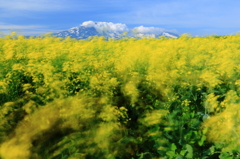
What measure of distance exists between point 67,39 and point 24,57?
14.5 feet

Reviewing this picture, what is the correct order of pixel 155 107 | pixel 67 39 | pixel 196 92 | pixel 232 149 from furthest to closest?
pixel 67 39, pixel 196 92, pixel 155 107, pixel 232 149

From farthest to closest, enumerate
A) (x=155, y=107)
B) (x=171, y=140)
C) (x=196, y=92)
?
(x=196, y=92) < (x=155, y=107) < (x=171, y=140)

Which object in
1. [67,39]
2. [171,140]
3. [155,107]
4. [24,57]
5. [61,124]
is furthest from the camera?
[67,39]

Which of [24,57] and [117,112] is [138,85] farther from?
[24,57]

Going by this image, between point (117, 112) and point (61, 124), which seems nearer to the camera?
point (117, 112)

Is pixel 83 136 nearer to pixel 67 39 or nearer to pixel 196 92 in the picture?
pixel 196 92

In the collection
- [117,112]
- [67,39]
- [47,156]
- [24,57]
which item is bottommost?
[47,156]

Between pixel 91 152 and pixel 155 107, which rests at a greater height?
pixel 155 107

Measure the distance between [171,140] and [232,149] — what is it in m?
0.87

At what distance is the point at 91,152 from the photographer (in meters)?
3.09

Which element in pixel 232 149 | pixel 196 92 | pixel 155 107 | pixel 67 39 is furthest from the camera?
pixel 67 39

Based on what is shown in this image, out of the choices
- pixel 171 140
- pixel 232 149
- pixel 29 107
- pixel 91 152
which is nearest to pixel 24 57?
pixel 29 107

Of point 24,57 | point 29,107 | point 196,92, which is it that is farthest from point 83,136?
point 24,57

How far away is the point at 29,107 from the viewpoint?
132 inches
